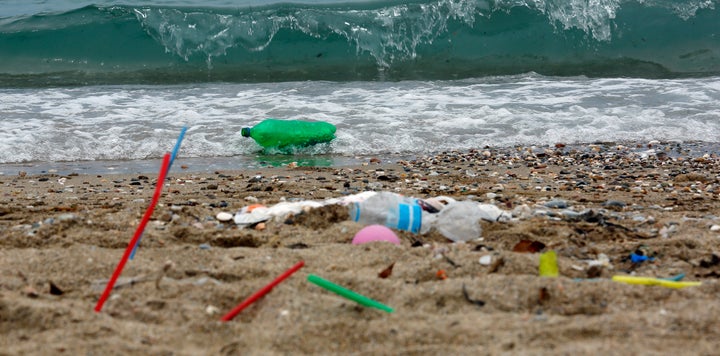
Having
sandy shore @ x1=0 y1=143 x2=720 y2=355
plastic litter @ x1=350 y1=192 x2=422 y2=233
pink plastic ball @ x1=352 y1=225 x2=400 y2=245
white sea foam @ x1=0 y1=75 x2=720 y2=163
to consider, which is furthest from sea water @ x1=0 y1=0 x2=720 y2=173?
pink plastic ball @ x1=352 y1=225 x2=400 y2=245

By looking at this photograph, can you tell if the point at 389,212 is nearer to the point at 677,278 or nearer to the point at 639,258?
the point at 639,258

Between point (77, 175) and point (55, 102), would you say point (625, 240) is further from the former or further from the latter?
point (55, 102)

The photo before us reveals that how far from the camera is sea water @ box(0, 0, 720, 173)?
7.04m

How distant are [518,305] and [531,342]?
33 centimetres

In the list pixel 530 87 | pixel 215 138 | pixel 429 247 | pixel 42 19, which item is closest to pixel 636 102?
pixel 530 87

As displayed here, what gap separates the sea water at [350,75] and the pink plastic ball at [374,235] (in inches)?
124

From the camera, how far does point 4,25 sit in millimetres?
12711

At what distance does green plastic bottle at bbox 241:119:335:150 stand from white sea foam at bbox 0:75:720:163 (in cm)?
12

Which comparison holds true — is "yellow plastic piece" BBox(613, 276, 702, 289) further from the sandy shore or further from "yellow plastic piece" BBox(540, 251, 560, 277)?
"yellow plastic piece" BBox(540, 251, 560, 277)

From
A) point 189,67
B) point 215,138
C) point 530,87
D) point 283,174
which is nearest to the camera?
point 283,174

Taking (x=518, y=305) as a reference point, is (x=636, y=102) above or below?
below

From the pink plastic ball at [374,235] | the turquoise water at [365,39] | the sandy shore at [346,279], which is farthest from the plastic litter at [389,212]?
the turquoise water at [365,39]

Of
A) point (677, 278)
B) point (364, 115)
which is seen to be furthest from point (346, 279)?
point (364, 115)

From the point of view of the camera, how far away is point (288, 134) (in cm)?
685
